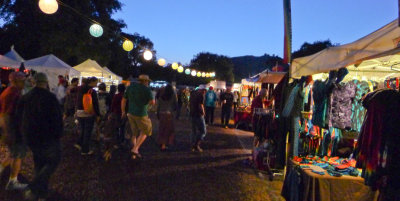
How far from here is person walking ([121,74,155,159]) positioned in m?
6.77

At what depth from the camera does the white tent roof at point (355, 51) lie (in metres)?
3.20

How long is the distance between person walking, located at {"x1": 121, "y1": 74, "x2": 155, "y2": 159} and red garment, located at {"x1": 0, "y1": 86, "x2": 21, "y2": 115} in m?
2.52

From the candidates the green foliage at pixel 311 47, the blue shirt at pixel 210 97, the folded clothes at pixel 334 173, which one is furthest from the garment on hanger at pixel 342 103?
the green foliage at pixel 311 47

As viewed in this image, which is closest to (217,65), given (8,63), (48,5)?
(8,63)

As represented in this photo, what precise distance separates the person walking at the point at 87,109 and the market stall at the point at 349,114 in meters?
4.03

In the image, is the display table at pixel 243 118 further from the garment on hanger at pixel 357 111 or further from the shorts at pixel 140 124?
the garment on hanger at pixel 357 111

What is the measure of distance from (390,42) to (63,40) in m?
25.5

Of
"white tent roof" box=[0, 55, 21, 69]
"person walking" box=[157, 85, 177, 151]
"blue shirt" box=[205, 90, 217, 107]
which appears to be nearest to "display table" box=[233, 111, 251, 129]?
"blue shirt" box=[205, 90, 217, 107]

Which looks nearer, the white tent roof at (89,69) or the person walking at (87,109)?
the person walking at (87,109)

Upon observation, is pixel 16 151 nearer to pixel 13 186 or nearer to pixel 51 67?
pixel 13 186

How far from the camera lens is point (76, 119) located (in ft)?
25.0

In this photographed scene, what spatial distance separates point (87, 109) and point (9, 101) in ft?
6.80

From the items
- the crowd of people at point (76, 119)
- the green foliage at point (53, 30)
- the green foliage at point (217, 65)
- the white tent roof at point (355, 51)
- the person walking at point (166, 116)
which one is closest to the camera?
the white tent roof at point (355, 51)

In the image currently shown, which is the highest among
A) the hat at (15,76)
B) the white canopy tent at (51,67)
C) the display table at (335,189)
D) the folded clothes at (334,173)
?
the white canopy tent at (51,67)
